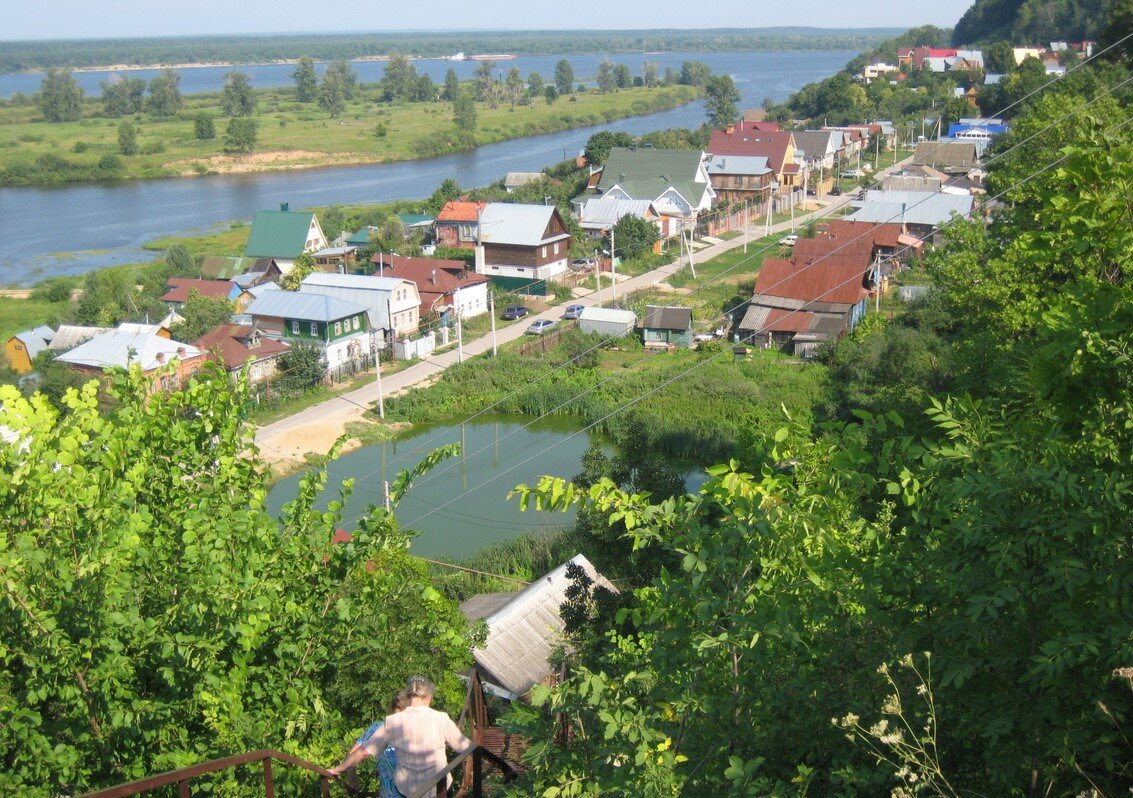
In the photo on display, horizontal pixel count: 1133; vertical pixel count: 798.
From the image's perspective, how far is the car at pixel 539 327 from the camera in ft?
58.3

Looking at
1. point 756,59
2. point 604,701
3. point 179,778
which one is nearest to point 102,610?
point 179,778

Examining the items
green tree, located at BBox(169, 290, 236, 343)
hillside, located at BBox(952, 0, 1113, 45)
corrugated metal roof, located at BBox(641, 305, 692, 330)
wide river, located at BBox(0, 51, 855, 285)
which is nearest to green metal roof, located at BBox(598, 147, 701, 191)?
wide river, located at BBox(0, 51, 855, 285)

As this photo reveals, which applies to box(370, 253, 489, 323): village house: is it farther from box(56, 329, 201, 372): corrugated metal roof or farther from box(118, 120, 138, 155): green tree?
box(118, 120, 138, 155): green tree

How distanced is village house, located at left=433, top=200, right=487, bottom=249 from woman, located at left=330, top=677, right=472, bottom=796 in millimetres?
22183

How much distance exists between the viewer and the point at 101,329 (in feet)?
54.5

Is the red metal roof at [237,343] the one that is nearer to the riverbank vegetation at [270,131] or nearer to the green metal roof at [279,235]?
the green metal roof at [279,235]

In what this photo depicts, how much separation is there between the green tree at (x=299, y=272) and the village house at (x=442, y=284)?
5.18 ft

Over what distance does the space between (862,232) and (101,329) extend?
14989 mm

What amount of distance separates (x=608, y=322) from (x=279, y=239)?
9.00 metres

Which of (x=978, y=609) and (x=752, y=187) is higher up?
(x=978, y=609)

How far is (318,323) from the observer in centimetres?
1625

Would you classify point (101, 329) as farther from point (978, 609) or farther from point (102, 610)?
point (978, 609)

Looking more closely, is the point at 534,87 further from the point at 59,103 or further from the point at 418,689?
the point at 418,689

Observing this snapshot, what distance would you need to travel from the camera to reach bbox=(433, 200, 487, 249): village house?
24.6 metres
